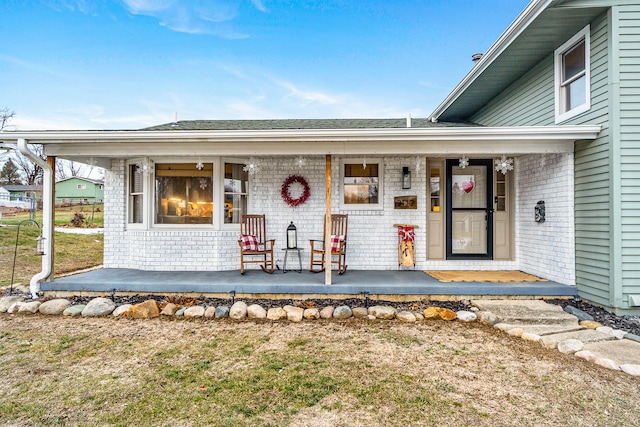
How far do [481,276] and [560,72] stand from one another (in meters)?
3.14

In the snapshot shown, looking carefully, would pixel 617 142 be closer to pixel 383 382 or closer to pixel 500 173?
pixel 500 173

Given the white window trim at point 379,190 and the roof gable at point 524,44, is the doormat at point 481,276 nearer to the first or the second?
the white window trim at point 379,190

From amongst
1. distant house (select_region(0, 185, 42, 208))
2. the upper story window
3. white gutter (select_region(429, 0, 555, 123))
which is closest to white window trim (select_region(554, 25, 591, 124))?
white gutter (select_region(429, 0, 555, 123))

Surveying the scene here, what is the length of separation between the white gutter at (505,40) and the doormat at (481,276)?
3.39 metres

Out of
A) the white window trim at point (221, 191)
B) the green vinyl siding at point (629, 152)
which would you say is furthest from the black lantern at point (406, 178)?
the white window trim at point (221, 191)

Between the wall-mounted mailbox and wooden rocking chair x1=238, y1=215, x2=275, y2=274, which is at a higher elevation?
the wall-mounted mailbox

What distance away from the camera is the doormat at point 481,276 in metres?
4.79

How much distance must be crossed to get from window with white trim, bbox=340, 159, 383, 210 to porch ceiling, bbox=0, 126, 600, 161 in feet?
4.06

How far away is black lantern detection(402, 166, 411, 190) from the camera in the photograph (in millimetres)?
5559

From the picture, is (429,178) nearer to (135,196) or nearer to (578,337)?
(578,337)

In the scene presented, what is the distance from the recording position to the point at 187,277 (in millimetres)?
4949

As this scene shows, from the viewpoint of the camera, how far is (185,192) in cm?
552

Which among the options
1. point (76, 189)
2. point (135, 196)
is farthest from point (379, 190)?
point (76, 189)

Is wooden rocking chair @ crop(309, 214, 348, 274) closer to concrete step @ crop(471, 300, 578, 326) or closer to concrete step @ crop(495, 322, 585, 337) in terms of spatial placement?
concrete step @ crop(471, 300, 578, 326)
